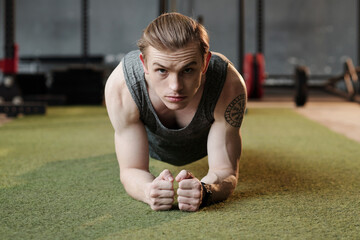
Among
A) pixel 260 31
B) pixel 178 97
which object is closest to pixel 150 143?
pixel 178 97

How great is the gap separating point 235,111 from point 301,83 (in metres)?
4.09

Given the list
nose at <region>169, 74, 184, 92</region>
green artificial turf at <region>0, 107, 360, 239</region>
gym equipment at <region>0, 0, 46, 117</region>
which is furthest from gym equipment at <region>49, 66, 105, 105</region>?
nose at <region>169, 74, 184, 92</region>

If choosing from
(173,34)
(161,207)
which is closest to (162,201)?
(161,207)

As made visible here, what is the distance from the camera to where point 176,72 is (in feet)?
4.57

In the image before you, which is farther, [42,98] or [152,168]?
[42,98]

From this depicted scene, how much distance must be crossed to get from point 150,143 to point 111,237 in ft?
2.60

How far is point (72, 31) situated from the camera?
10.6 m

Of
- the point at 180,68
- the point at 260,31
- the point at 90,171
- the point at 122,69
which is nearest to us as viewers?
the point at 180,68

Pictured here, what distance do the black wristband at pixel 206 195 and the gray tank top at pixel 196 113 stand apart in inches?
10.8

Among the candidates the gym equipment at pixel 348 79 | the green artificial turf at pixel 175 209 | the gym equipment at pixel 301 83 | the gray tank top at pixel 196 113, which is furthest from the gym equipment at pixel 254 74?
the gray tank top at pixel 196 113

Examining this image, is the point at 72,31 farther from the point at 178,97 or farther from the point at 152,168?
the point at 178,97

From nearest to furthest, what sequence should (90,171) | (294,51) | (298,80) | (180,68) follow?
(180,68) → (90,171) → (298,80) → (294,51)

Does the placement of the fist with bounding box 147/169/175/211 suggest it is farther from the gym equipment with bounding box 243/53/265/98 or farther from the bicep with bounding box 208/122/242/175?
the gym equipment with bounding box 243/53/265/98

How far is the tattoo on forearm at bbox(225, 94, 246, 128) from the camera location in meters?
1.71
